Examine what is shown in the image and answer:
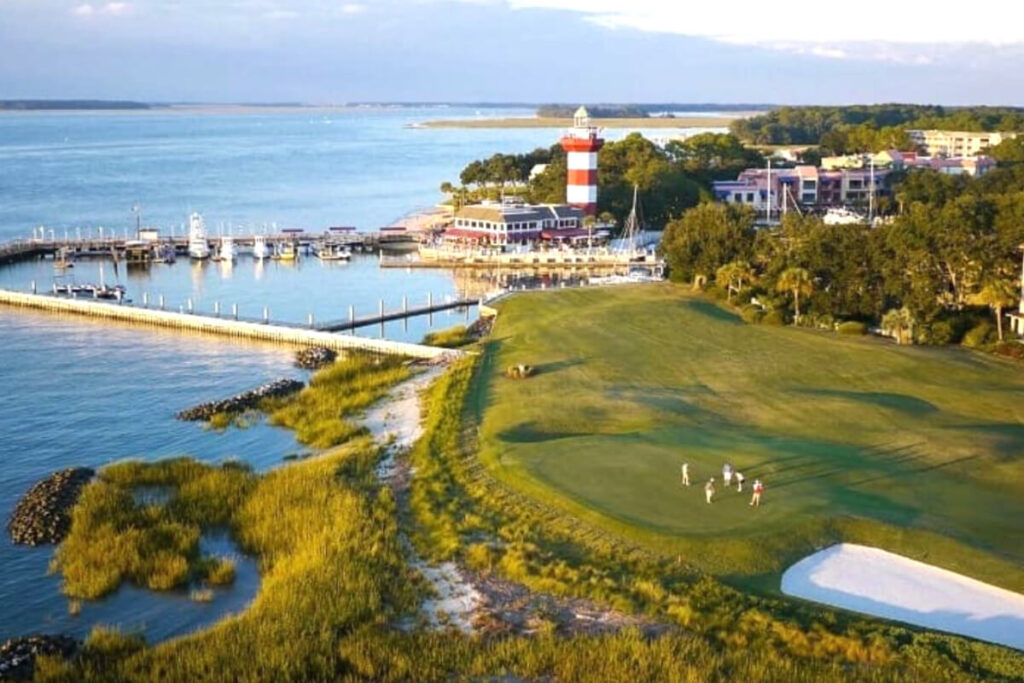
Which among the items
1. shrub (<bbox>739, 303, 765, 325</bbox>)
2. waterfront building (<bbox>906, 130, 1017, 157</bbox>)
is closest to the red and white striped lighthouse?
shrub (<bbox>739, 303, 765, 325</bbox>)

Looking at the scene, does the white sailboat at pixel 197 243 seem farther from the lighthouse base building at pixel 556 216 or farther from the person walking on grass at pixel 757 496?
the person walking on grass at pixel 757 496

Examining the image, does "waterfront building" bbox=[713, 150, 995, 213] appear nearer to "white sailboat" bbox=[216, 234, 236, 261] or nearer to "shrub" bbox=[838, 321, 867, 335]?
"white sailboat" bbox=[216, 234, 236, 261]

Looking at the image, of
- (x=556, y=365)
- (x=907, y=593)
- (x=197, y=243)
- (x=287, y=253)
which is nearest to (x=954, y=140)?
(x=287, y=253)

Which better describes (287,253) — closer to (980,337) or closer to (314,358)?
(314,358)

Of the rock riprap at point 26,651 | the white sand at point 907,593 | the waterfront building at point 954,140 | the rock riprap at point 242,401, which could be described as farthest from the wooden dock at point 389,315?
the waterfront building at point 954,140

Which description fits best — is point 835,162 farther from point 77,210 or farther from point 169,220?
point 77,210

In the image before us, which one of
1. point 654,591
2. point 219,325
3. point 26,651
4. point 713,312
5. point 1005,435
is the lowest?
point 26,651
